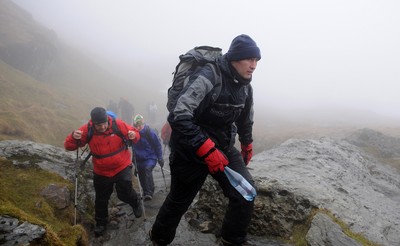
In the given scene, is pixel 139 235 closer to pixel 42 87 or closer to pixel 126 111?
pixel 126 111

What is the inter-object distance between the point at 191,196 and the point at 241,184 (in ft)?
3.54

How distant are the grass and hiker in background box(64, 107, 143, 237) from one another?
94cm

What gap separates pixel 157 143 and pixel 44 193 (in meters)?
4.86

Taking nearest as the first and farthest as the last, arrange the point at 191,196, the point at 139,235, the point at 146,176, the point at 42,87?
the point at 191,196 < the point at 139,235 < the point at 146,176 < the point at 42,87

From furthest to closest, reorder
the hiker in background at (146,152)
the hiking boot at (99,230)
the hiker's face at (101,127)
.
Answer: the hiker in background at (146,152) < the hiker's face at (101,127) < the hiking boot at (99,230)

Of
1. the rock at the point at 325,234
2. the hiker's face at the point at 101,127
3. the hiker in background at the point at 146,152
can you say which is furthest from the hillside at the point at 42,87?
the rock at the point at 325,234

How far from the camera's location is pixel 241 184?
4.97 m

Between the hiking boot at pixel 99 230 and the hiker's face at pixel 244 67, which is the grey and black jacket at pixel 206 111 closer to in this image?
the hiker's face at pixel 244 67

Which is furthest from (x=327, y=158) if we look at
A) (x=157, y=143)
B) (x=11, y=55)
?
(x=11, y=55)

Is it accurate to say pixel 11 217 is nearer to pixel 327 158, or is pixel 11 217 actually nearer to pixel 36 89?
pixel 327 158

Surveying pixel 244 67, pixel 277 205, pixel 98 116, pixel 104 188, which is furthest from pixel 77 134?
pixel 277 205

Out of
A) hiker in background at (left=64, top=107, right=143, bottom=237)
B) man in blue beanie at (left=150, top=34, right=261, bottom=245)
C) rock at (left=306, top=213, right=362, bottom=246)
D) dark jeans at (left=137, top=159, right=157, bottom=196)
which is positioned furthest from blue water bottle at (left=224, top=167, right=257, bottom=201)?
dark jeans at (left=137, top=159, right=157, bottom=196)

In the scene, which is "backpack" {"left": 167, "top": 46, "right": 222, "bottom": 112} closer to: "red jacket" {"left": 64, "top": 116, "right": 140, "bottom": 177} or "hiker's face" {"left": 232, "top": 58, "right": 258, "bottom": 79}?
"hiker's face" {"left": 232, "top": 58, "right": 258, "bottom": 79}

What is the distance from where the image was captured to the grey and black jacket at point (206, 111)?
4559 mm
